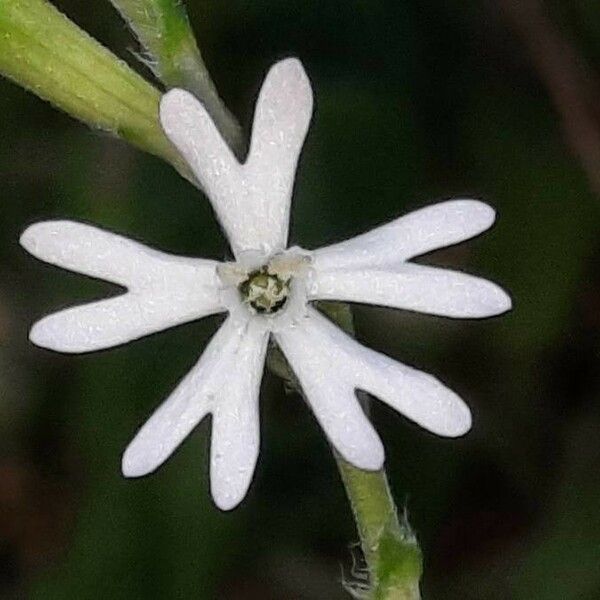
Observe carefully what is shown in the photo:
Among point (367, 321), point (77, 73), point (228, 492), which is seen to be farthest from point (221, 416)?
point (367, 321)

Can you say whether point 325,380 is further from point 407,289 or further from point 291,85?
point 291,85

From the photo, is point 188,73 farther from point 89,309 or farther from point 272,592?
point 272,592

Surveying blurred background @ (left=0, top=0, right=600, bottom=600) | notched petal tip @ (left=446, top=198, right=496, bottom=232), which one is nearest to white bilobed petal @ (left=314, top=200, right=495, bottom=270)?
notched petal tip @ (left=446, top=198, right=496, bottom=232)

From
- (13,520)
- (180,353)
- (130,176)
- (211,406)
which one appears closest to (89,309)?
(211,406)

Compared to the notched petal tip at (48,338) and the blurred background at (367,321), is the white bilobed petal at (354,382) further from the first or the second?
the blurred background at (367,321)

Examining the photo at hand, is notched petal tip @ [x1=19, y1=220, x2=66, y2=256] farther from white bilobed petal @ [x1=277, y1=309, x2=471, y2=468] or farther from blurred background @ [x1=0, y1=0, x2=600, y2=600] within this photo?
blurred background @ [x1=0, y1=0, x2=600, y2=600]
